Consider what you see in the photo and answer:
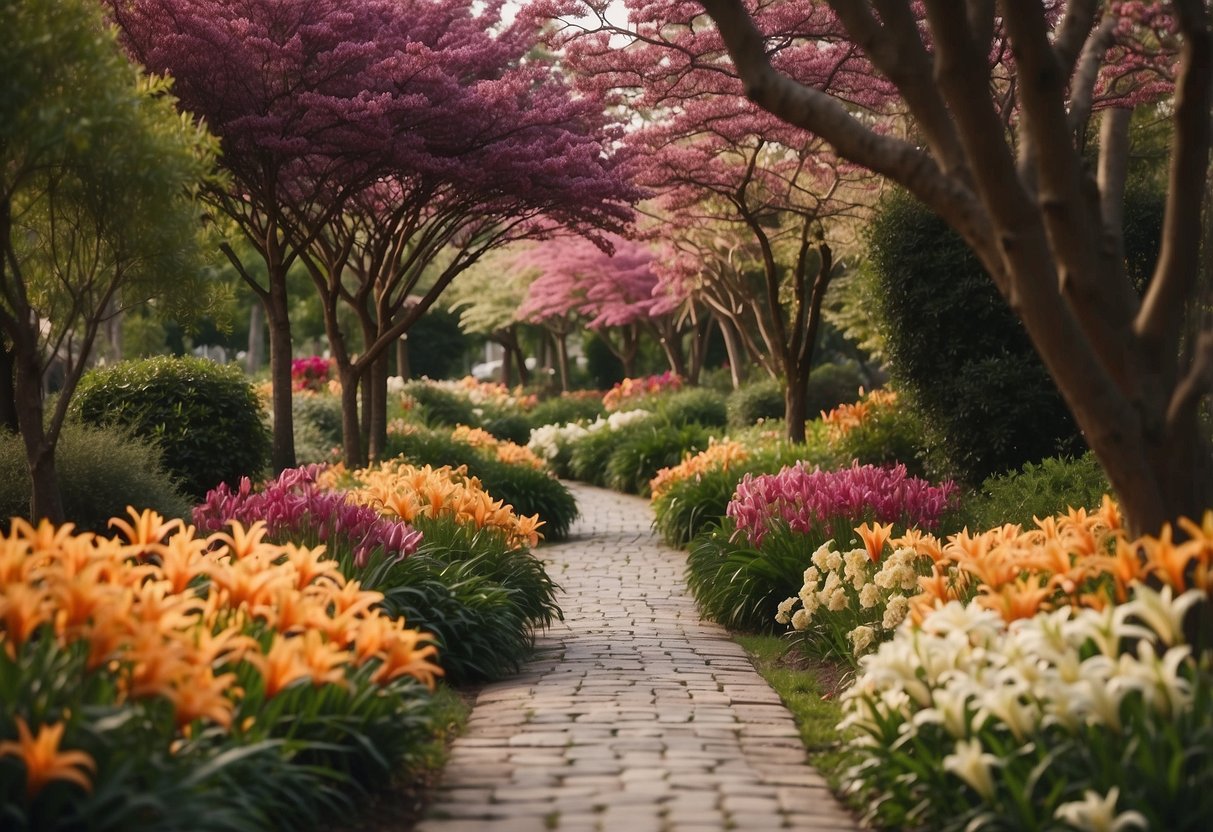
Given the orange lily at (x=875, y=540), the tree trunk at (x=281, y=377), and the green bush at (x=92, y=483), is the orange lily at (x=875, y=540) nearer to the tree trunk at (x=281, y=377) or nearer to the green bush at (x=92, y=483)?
A: the green bush at (x=92, y=483)

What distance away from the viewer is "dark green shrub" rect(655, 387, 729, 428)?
22953 millimetres

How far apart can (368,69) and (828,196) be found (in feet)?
16.2

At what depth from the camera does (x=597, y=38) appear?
12.9 metres

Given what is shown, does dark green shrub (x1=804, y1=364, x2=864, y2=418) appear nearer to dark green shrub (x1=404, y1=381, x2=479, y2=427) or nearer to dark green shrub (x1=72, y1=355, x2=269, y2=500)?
dark green shrub (x1=404, y1=381, x2=479, y2=427)

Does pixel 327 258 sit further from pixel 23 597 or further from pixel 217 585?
pixel 23 597

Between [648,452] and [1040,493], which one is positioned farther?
[648,452]

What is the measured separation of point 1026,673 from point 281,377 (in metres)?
10.1

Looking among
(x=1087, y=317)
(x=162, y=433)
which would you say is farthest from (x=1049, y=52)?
(x=162, y=433)

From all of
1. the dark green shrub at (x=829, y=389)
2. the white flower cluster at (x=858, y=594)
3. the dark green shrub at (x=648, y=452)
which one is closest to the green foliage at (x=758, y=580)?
the white flower cluster at (x=858, y=594)

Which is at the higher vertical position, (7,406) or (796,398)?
(7,406)

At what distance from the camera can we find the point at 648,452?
20.7m

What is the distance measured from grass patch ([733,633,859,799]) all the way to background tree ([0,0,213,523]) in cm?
399

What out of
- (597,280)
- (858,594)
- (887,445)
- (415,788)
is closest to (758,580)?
(858,594)

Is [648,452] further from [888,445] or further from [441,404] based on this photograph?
[888,445]
